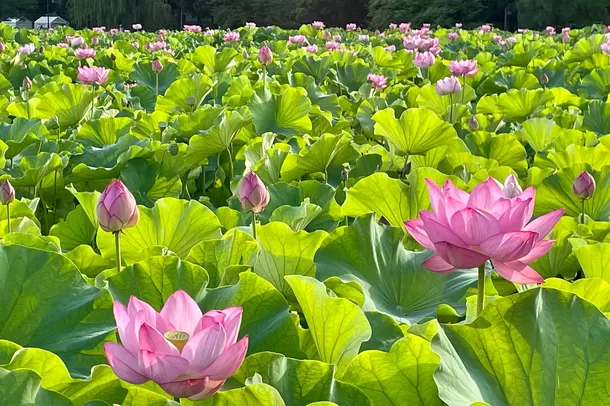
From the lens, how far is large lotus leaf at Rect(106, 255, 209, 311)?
35.6 inches

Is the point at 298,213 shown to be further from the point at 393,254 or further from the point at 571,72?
the point at 571,72

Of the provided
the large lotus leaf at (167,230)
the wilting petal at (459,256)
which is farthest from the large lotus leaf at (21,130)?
the wilting petal at (459,256)

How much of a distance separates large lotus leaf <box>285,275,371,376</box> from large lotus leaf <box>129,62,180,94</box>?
2.80 m

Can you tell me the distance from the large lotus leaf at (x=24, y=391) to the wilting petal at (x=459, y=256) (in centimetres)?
40

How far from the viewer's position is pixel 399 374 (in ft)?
2.25

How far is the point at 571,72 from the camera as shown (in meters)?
3.62

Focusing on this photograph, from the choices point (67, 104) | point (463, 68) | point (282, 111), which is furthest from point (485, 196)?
point (463, 68)

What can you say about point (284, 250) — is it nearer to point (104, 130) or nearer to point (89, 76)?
point (104, 130)

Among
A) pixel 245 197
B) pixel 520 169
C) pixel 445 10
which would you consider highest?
pixel 245 197

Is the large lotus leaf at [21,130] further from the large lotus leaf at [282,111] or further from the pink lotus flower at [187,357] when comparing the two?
the pink lotus flower at [187,357]

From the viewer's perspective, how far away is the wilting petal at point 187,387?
583 mm

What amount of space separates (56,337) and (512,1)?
92.0 ft

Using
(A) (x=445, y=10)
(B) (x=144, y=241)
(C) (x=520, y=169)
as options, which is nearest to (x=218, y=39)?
(C) (x=520, y=169)

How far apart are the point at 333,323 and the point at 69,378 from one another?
0.26m
